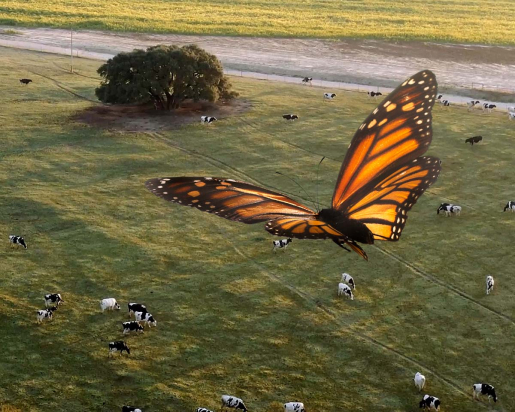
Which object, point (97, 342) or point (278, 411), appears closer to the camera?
point (278, 411)

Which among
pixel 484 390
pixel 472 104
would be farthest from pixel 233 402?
pixel 472 104

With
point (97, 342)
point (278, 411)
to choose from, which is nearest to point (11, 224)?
point (97, 342)

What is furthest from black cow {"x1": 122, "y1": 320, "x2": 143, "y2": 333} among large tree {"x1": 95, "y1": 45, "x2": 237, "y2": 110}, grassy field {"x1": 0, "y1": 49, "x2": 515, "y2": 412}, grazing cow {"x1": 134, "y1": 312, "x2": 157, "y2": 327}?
large tree {"x1": 95, "y1": 45, "x2": 237, "y2": 110}

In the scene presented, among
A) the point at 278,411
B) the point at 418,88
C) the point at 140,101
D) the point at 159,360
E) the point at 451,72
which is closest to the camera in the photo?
the point at 418,88

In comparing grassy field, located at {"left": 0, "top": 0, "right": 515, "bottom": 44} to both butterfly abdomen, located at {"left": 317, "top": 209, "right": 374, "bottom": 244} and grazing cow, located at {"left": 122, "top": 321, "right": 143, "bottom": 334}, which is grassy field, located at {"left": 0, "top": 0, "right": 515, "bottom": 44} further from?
butterfly abdomen, located at {"left": 317, "top": 209, "right": 374, "bottom": 244}

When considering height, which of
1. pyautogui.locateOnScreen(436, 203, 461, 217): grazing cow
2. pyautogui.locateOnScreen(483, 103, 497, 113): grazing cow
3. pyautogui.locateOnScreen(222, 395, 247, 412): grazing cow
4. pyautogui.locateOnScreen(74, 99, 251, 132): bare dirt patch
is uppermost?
pyautogui.locateOnScreen(483, 103, 497, 113): grazing cow

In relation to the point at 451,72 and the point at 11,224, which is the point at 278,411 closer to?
the point at 11,224
